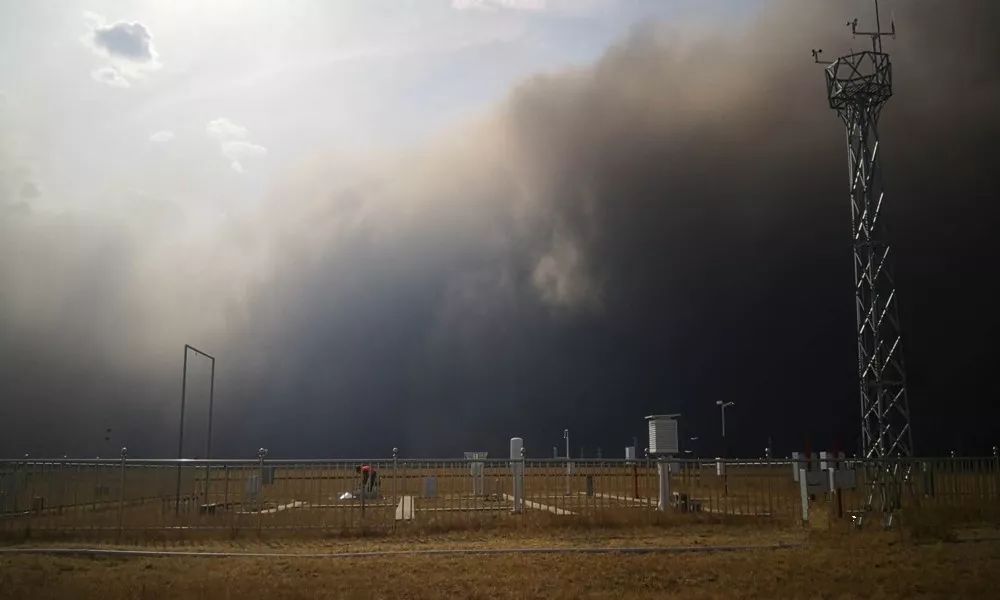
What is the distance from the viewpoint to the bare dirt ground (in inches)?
534

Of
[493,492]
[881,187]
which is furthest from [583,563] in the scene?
[493,492]

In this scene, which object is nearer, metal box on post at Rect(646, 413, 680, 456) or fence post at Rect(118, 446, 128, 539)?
fence post at Rect(118, 446, 128, 539)

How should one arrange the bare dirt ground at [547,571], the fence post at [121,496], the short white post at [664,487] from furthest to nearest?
the short white post at [664,487]
the fence post at [121,496]
the bare dirt ground at [547,571]

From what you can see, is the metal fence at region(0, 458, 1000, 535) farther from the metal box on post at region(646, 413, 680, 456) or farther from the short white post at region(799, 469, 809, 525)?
the metal box on post at region(646, 413, 680, 456)

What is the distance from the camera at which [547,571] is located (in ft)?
50.5

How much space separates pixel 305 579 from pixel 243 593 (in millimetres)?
1546

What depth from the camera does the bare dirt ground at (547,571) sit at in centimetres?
1356

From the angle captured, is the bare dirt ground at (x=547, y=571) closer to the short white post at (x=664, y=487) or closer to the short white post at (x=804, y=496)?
the short white post at (x=804, y=496)

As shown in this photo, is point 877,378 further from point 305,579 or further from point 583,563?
point 305,579

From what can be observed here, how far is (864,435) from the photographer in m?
25.8

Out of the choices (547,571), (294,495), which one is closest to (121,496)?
(294,495)

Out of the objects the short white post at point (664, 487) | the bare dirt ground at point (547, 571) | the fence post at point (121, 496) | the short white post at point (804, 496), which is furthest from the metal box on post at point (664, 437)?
the fence post at point (121, 496)

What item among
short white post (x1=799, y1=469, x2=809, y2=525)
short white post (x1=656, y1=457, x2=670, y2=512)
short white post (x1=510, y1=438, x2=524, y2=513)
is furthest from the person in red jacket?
short white post (x1=799, y1=469, x2=809, y2=525)

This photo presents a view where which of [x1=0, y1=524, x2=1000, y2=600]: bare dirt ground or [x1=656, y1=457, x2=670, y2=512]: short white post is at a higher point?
[x1=656, y1=457, x2=670, y2=512]: short white post
